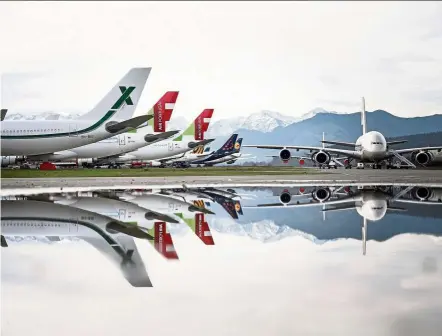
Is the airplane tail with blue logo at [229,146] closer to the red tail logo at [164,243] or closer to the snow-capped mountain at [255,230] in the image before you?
the snow-capped mountain at [255,230]

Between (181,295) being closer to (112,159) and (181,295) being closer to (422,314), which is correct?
(422,314)

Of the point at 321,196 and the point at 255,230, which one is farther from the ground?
the point at 321,196

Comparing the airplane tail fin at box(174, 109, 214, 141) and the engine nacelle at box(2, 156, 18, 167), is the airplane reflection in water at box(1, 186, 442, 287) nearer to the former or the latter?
the engine nacelle at box(2, 156, 18, 167)

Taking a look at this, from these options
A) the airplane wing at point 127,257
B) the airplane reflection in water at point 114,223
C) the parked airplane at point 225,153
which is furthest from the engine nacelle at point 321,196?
the parked airplane at point 225,153

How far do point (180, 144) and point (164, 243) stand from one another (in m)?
54.6

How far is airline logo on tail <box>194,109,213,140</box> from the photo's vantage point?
64.2 metres

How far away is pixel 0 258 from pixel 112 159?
154 feet

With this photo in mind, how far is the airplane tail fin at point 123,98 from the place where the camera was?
3731 centimetres

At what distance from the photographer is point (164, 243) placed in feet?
19.5

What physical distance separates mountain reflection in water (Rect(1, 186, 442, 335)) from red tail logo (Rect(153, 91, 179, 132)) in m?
41.6

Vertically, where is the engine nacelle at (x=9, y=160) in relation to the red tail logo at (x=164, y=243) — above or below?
above

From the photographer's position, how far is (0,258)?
509cm

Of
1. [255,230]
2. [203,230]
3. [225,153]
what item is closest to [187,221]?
[203,230]

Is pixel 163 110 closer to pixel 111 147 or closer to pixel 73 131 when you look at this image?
pixel 111 147
